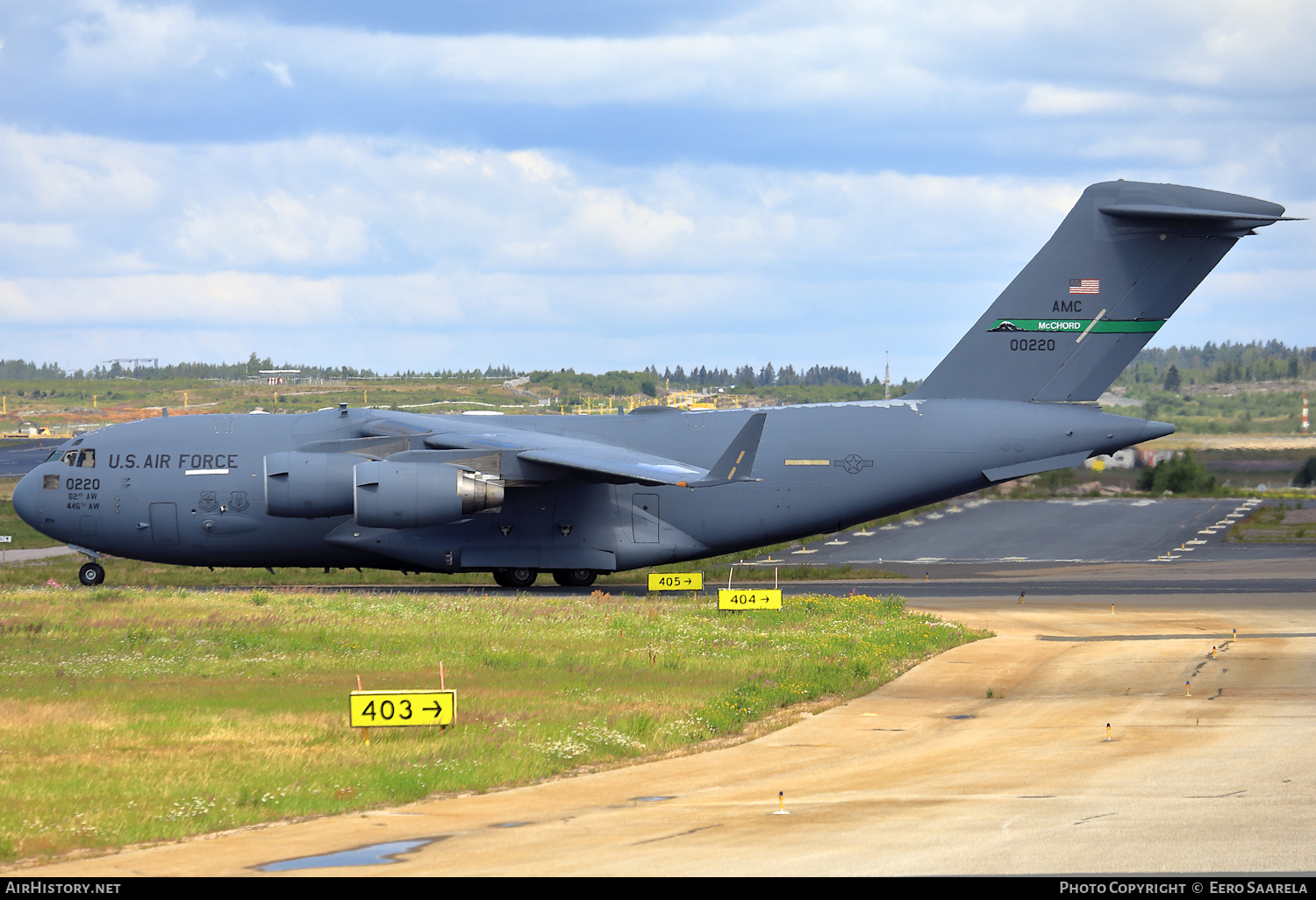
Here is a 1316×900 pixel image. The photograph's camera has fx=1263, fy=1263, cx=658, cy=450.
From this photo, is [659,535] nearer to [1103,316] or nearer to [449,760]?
[1103,316]

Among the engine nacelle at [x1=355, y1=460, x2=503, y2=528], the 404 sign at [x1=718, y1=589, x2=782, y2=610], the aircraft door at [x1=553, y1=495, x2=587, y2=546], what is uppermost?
the engine nacelle at [x1=355, y1=460, x2=503, y2=528]

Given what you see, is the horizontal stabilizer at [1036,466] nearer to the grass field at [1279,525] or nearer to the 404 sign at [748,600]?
the 404 sign at [748,600]

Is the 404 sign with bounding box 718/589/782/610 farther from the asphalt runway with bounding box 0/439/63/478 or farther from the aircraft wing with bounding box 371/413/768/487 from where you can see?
the asphalt runway with bounding box 0/439/63/478

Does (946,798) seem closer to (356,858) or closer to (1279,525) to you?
(356,858)

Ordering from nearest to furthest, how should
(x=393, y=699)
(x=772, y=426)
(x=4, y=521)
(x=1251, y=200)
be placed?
1. (x=393, y=699)
2. (x=1251, y=200)
3. (x=772, y=426)
4. (x=4, y=521)

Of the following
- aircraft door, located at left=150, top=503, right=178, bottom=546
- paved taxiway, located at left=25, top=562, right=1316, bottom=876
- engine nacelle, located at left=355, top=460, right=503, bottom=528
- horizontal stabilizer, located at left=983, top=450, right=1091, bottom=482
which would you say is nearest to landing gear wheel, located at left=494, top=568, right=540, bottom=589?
engine nacelle, located at left=355, top=460, right=503, bottom=528

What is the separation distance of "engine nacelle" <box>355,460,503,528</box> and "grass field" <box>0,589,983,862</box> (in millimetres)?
1742

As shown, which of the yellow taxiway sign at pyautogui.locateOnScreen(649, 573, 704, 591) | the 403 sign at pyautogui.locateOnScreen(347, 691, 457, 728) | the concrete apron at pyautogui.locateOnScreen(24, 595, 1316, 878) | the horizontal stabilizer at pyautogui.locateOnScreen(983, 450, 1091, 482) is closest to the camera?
the concrete apron at pyautogui.locateOnScreen(24, 595, 1316, 878)

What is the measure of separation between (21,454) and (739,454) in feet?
278

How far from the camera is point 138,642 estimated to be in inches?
776

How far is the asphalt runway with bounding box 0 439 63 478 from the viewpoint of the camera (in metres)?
70.9

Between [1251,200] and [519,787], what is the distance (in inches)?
918

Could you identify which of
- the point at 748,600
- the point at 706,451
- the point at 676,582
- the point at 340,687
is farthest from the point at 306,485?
the point at 340,687

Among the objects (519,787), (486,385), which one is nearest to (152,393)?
(486,385)
